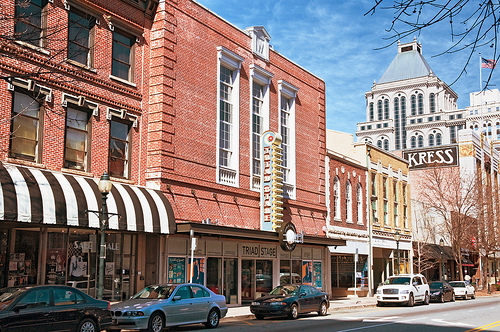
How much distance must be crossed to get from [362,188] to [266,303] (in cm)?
2164

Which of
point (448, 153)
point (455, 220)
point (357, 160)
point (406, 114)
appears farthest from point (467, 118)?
point (357, 160)

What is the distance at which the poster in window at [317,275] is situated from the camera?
34.2m

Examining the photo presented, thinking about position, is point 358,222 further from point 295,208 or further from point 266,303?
point 266,303

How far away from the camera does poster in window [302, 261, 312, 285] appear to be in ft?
108

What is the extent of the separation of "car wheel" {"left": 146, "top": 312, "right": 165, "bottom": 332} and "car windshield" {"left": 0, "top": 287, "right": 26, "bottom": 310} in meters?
4.01

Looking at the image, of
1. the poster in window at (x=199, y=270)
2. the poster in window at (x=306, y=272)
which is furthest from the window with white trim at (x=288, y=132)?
the poster in window at (x=199, y=270)

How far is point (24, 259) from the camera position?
17859 millimetres

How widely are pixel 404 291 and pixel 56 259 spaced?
1972 centimetres

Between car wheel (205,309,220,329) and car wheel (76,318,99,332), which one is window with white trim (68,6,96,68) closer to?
car wheel (205,309,220,329)

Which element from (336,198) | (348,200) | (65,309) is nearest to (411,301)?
(336,198)

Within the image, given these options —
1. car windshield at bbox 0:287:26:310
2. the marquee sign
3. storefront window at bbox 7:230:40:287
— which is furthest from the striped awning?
the marquee sign

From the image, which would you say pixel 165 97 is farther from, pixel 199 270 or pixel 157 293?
pixel 157 293

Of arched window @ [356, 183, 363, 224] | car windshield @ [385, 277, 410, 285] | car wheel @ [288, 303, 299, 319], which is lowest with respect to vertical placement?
car wheel @ [288, 303, 299, 319]

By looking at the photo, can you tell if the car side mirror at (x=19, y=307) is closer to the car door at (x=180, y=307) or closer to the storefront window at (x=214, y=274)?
the car door at (x=180, y=307)
